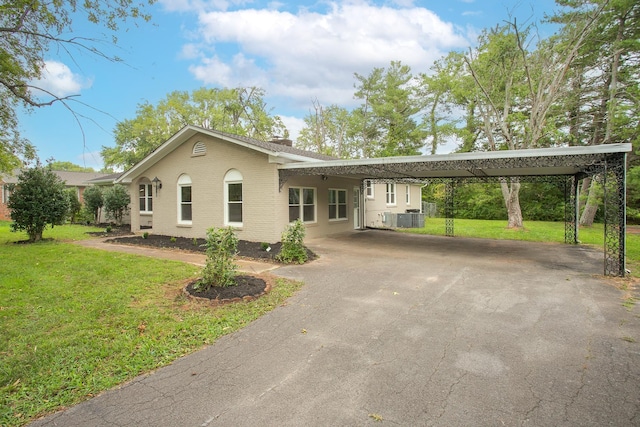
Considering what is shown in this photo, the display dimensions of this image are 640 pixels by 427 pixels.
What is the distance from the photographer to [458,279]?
7004 mm

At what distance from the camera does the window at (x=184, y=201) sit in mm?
13352

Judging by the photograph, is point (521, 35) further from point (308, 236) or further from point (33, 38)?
point (33, 38)

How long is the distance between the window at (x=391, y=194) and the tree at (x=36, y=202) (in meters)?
16.6

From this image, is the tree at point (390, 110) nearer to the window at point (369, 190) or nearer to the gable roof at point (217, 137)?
the window at point (369, 190)

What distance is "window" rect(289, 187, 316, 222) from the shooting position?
12242mm

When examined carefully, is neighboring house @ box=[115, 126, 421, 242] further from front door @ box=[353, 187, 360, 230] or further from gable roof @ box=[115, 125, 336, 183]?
front door @ box=[353, 187, 360, 230]

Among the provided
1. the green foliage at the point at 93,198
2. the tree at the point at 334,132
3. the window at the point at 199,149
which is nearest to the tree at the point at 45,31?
the window at the point at 199,149

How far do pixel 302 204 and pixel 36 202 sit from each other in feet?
29.9

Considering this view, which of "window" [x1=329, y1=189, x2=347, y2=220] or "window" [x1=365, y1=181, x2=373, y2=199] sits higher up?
"window" [x1=365, y1=181, x2=373, y2=199]

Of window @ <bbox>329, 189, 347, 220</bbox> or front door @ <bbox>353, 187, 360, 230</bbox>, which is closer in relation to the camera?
window @ <bbox>329, 189, 347, 220</bbox>

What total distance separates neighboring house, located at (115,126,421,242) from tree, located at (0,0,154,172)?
199 inches

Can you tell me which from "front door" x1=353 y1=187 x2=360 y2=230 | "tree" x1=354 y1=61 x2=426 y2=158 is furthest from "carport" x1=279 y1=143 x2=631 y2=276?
"tree" x1=354 y1=61 x2=426 y2=158

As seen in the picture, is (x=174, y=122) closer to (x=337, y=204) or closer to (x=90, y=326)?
(x=337, y=204)

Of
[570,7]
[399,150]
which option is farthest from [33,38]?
[399,150]
